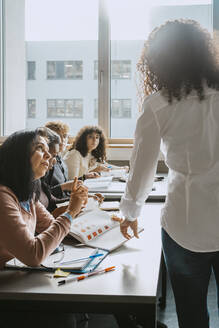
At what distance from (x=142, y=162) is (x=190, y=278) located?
369mm

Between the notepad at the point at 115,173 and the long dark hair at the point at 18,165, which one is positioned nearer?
the long dark hair at the point at 18,165

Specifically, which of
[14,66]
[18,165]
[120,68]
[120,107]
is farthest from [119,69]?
[18,165]

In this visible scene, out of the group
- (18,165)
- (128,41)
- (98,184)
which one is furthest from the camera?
(128,41)

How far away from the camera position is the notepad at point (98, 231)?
4.48 feet

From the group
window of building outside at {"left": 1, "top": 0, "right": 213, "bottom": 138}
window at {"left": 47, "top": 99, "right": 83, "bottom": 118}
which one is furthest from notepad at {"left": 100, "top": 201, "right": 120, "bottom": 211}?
window at {"left": 47, "top": 99, "right": 83, "bottom": 118}

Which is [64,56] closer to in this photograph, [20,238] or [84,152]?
[84,152]

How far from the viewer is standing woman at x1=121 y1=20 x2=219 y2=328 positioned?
1.05 m

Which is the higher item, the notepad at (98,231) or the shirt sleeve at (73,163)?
the shirt sleeve at (73,163)

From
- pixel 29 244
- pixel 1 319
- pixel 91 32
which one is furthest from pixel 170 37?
pixel 91 32

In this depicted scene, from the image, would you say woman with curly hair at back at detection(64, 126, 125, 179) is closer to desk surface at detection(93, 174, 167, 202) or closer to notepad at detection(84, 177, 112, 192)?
notepad at detection(84, 177, 112, 192)

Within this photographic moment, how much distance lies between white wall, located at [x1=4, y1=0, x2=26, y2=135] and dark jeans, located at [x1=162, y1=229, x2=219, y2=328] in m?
3.53

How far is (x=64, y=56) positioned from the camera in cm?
427

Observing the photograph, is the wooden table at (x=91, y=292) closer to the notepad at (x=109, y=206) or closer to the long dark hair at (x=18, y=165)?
the long dark hair at (x=18, y=165)

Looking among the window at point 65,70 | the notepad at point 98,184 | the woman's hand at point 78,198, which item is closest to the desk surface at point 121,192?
the notepad at point 98,184
